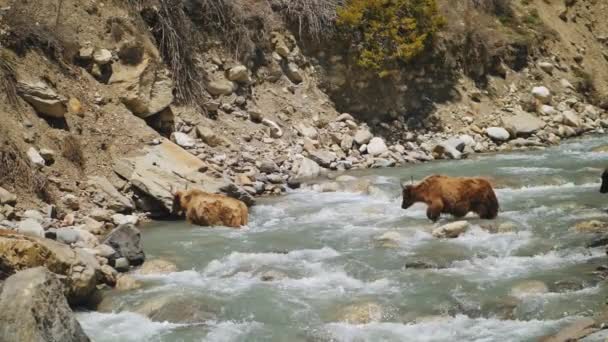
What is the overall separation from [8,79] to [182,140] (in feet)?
12.2

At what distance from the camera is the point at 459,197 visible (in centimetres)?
1208

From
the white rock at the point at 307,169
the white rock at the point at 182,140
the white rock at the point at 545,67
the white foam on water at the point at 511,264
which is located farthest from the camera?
the white rock at the point at 545,67

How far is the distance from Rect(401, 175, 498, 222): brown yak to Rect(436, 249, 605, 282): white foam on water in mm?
1947

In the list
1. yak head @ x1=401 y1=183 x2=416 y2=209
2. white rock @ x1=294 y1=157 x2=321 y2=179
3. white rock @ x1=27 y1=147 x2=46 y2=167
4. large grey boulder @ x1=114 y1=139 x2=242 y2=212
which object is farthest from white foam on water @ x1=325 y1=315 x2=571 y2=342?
white rock @ x1=294 y1=157 x2=321 y2=179

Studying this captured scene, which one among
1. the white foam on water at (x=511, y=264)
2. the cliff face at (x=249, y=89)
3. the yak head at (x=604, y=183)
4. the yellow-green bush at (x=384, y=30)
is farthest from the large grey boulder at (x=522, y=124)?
the white foam on water at (x=511, y=264)

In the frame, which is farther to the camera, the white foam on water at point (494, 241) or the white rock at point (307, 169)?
the white rock at point (307, 169)

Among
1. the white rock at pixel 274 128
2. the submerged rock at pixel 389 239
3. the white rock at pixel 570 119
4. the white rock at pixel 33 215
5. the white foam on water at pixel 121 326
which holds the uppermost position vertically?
the white rock at pixel 274 128

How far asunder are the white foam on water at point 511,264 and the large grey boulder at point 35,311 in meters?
4.79

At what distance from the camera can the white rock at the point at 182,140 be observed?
1627cm

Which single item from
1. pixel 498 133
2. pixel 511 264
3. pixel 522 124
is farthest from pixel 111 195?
pixel 522 124

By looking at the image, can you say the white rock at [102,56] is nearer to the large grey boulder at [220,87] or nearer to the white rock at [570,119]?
the large grey boulder at [220,87]

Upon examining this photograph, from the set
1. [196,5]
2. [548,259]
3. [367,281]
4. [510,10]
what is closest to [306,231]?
[367,281]

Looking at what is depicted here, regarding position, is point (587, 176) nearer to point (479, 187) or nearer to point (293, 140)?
point (479, 187)

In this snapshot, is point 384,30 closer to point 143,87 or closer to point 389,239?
point 143,87
